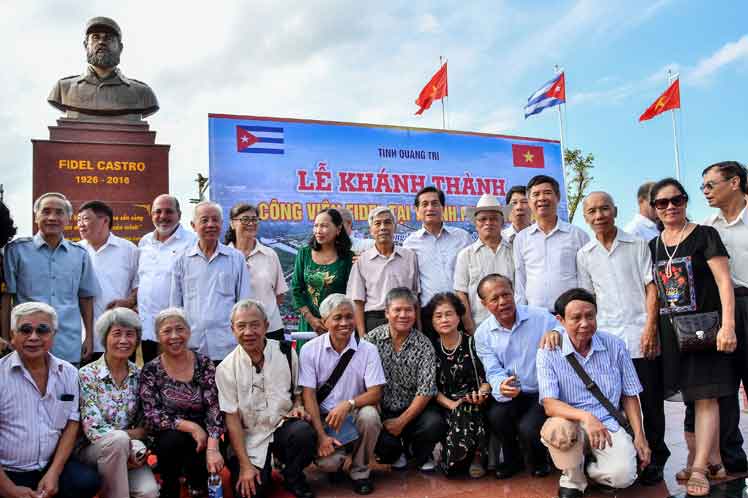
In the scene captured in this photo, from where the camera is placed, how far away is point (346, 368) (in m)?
3.52

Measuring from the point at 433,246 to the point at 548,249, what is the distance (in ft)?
2.94

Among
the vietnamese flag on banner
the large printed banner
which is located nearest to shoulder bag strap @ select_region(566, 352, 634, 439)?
the large printed banner

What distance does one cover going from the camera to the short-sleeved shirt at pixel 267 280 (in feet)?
14.2

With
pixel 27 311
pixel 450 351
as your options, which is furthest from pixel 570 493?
pixel 27 311

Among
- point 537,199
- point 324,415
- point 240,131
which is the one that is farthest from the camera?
point 240,131

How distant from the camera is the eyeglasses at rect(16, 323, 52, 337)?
2842 millimetres

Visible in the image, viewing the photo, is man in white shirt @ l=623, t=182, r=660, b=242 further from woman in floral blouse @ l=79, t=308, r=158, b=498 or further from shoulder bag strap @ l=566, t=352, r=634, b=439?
woman in floral blouse @ l=79, t=308, r=158, b=498

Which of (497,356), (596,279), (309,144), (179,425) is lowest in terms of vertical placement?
(179,425)

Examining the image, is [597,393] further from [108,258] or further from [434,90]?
[434,90]

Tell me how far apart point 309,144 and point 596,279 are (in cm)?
554

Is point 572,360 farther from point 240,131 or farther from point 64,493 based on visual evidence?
point 240,131

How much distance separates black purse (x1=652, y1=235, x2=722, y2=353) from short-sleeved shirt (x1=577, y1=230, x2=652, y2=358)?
238 millimetres

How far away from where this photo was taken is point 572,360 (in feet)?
10.5

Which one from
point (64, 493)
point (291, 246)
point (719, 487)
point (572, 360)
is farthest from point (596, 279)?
point (291, 246)
